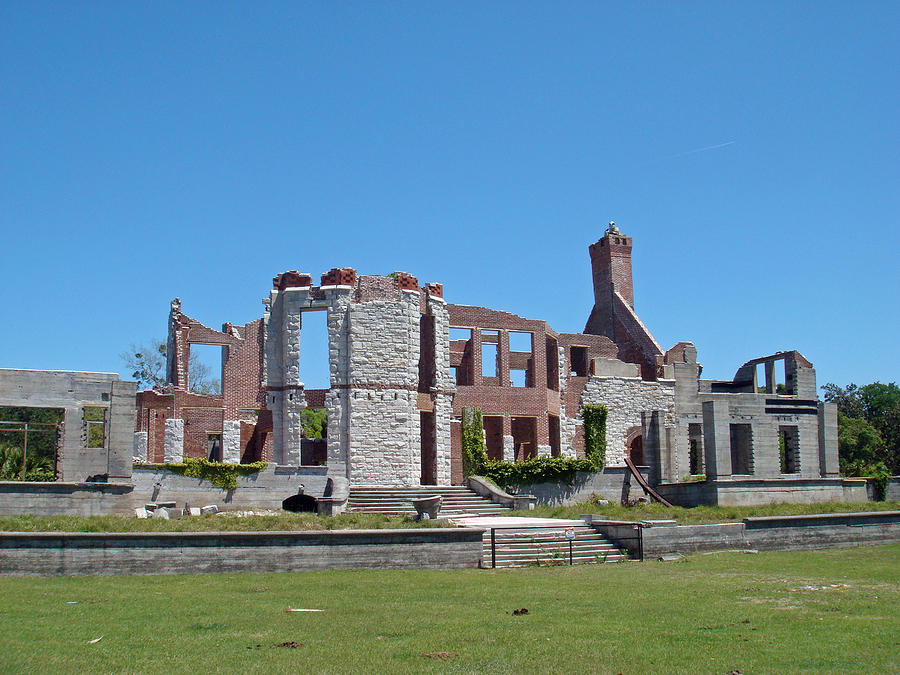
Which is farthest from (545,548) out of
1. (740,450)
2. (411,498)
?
(740,450)

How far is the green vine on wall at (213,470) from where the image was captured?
27.6 meters

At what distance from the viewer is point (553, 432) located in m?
39.0

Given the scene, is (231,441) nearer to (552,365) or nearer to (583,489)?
(583,489)

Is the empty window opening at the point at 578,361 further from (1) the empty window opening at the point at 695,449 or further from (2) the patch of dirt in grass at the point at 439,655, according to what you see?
(2) the patch of dirt in grass at the point at 439,655

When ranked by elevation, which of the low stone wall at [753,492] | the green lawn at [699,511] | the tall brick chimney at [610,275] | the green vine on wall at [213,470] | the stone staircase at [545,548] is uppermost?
the tall brick chimney at [610,275]

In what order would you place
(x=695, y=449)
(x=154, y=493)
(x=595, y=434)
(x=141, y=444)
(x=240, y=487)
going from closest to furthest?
(x=154, y=493)
(x=240, y=487)
(x=595, y=434)
(x=141, y=444)
(x=695, y=449)

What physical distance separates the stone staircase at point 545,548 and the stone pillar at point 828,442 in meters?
19.5

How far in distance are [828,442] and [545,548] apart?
2187cm

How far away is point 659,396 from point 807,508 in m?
13.8

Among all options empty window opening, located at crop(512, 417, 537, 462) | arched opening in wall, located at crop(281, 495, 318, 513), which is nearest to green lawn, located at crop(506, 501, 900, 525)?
arched opening in wall, located at crop(281, 495, 318, 513)

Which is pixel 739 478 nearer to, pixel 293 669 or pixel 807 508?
pixel 807 508

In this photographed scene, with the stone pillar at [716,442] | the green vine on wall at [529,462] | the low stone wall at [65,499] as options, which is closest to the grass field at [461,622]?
the low stone wall at [65,499]

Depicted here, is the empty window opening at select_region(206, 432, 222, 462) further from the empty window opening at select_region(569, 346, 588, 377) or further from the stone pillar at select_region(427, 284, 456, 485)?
the empty window opening at select_region(569, 346, 588, 377)

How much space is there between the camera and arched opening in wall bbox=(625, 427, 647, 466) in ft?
132
